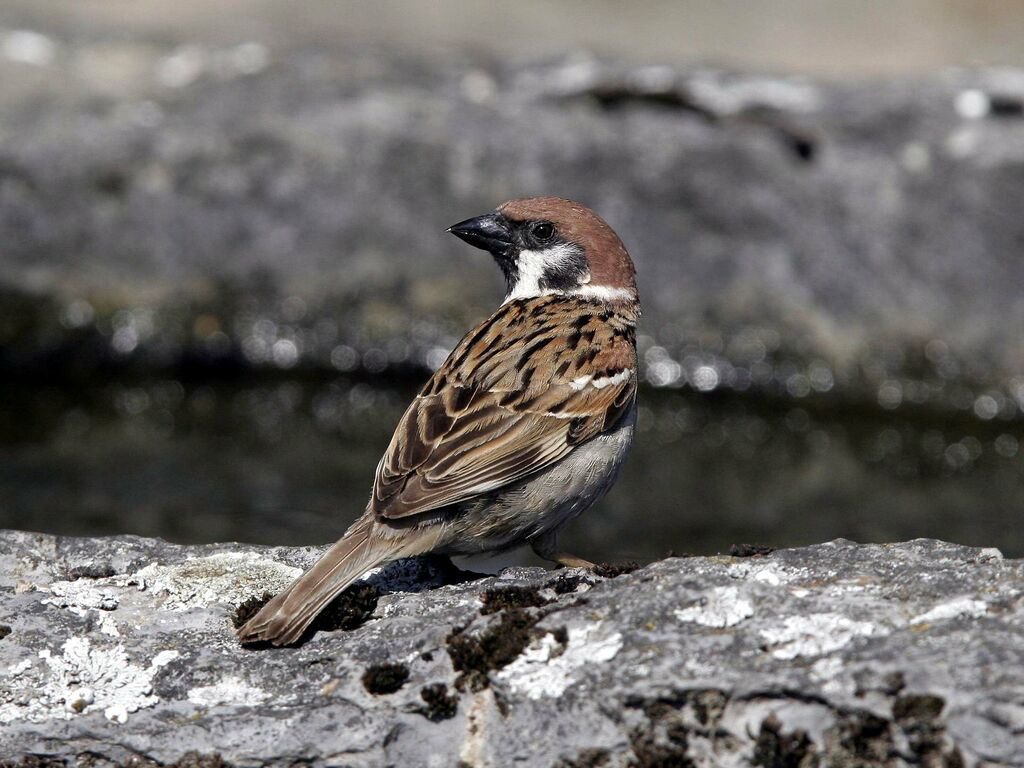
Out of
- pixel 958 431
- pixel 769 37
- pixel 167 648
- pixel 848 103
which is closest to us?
pixel 167 648

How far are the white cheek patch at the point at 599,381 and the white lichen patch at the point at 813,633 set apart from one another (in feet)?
5.23

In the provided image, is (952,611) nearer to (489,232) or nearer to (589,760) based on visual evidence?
(589,760)

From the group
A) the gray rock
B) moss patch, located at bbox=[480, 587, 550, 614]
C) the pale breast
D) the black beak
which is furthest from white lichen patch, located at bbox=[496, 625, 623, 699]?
the gray rock

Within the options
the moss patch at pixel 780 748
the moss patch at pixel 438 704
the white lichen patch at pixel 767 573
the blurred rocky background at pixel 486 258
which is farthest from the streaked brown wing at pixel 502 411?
the blurred rocky background at pixel 486 258

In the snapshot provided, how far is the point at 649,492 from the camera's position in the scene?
8047 millimetres

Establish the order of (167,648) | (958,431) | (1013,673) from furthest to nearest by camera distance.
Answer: (958,431) < (167,648) < (1013,673)

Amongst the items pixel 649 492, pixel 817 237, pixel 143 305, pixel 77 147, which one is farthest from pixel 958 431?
pixel 77 147

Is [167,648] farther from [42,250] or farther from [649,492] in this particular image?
[42,250]

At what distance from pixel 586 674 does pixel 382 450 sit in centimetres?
504

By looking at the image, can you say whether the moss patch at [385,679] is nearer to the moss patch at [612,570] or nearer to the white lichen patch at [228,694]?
the white lichen patch at [228,694]

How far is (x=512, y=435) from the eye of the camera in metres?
4.70

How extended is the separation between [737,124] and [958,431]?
248 cm

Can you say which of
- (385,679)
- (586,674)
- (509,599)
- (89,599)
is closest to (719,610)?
(586,674)

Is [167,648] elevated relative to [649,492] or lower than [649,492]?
elevated
